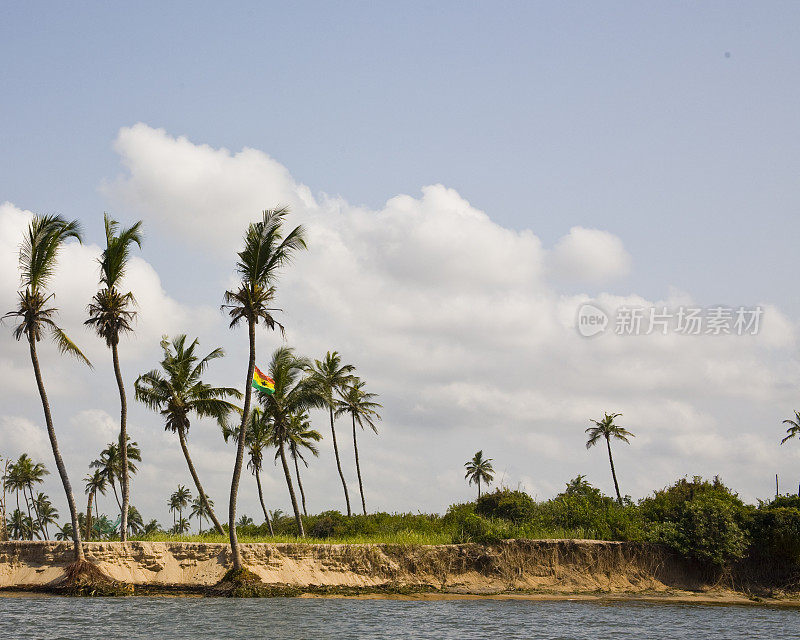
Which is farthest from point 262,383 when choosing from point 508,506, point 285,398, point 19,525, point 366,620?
point 19,525

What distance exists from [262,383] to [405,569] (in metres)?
14.7

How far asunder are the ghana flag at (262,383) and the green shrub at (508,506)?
14776mm

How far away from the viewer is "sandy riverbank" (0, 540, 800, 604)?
30938 millimetres

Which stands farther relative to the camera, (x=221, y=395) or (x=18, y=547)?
(x=221, y=395)

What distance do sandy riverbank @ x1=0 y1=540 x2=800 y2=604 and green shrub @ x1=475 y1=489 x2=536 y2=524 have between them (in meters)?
5.82

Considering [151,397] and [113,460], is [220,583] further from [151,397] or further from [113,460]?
[113,460]

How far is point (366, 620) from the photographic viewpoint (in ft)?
83.3

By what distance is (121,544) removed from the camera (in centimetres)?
3147

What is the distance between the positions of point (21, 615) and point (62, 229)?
16.1 m

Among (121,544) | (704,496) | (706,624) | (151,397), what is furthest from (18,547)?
(704,496)

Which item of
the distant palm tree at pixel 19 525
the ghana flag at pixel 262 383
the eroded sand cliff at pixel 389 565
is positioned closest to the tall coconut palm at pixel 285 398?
the ghana flag at pixel 262 383

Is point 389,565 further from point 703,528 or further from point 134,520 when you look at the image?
point 134,520

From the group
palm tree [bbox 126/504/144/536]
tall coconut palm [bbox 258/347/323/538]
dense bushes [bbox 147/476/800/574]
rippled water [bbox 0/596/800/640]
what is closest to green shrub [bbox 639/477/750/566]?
dense bushes [bbox 147/476/800/574]

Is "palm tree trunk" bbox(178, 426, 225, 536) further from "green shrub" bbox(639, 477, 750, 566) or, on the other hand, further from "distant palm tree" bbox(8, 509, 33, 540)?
"distant palm tree" bbox(8, 509, 33, 540)
